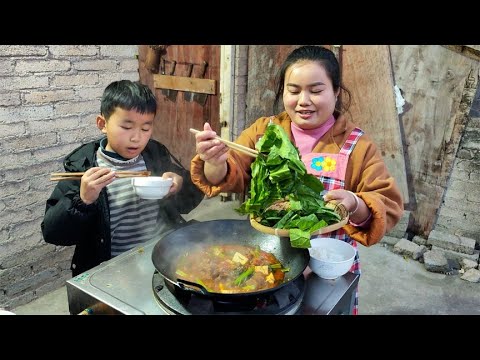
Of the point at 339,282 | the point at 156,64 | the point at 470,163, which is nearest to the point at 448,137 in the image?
the point at 470,163

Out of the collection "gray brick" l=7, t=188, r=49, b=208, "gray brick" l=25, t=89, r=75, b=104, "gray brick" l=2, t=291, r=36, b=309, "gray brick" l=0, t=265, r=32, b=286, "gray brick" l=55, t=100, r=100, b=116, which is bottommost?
"gray brick" l=2, t=291, r=36, b=309

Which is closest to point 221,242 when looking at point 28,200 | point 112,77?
point 28,200

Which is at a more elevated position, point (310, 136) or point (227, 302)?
point (310, 136)

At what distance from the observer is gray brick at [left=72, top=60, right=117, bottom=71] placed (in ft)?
12.6

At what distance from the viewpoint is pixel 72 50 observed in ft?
12.2

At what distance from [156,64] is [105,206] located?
3.38 meters

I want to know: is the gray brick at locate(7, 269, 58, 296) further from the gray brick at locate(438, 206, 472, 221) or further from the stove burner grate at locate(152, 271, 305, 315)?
the gray brick at locate(438, 206, 472, 221)

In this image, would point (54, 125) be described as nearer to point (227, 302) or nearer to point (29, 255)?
point (29, 255)

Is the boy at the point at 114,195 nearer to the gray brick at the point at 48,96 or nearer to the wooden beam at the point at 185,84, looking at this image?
the gray brick at the point at 48,96

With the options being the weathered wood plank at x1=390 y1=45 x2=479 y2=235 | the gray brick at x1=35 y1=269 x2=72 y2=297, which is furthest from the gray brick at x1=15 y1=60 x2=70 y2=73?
the weathered wood plank at x1=390 y1=45 x2=479 y2=235

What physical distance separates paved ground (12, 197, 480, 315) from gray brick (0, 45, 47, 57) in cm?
236

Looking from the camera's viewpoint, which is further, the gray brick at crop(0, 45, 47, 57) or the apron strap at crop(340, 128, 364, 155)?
the gray brick at crop(0, 45, 47, 57)

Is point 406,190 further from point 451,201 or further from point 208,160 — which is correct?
point 208,160

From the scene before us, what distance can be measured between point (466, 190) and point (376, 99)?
4.87ft
